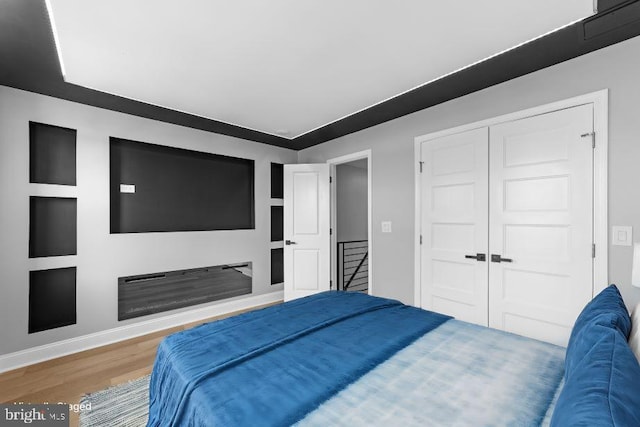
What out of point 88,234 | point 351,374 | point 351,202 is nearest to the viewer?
point 351,374

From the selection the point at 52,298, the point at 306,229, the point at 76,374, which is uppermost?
the point at 306,229

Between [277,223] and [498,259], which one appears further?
[277,223]

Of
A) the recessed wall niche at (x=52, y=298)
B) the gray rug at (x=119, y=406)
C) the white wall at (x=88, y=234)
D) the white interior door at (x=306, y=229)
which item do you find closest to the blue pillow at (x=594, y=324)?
the gray rug at (x=119, y=406)

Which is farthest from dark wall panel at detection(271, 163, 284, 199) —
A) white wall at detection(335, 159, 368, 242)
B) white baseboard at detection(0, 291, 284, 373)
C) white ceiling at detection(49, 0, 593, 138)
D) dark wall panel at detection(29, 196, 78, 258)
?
dark wall panel at detection(29, 196, 78, 258)

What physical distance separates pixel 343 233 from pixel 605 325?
16.2 feet

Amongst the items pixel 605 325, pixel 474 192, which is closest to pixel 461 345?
pixel 605 325

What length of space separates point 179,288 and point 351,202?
11.9 ft

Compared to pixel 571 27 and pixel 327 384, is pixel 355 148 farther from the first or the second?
pixel 327 384

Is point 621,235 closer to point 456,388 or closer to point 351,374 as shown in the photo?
point 456,388

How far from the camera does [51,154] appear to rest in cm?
289

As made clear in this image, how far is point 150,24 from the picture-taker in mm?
1875

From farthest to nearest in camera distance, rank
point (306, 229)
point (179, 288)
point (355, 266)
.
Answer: point (355, 266) → point (306, 229) → point (179, 288)

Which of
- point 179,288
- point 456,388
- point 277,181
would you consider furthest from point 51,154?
point 456,388

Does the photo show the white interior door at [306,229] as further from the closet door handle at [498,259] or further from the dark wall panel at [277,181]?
the closet door handle at [498,259]
